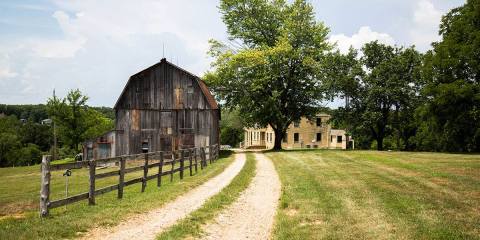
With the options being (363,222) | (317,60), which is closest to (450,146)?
(317,60)

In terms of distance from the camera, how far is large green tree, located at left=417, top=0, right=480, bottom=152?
113 ft

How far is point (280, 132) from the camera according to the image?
166ft

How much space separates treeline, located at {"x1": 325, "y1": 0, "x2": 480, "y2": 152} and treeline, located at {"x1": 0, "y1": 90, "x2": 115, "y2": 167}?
37477 millimetres

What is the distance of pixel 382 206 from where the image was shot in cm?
1195

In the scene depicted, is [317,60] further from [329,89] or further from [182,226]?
[182,226]

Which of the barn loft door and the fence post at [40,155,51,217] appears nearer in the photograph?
the fence post at [40,155,51,217]

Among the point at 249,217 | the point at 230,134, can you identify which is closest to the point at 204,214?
the point at 249,217

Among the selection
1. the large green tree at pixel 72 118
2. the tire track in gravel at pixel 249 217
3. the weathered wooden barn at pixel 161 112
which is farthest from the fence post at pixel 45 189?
the large green tree at pixel 72 118

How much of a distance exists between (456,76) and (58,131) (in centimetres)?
5457

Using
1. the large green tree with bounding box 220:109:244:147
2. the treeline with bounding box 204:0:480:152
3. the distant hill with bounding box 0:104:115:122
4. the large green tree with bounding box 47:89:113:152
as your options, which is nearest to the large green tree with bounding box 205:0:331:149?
the treeline with bounding box 204:0:480:152

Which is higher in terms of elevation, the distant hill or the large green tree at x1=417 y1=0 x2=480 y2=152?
the distant hill

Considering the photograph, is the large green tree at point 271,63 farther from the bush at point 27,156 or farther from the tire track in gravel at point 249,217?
the bush at point 27,156

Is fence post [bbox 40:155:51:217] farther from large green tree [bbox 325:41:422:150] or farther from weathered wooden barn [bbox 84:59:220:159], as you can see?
large green tree [bbox 325:41:422:150]

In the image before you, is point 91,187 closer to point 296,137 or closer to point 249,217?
point 249,217
